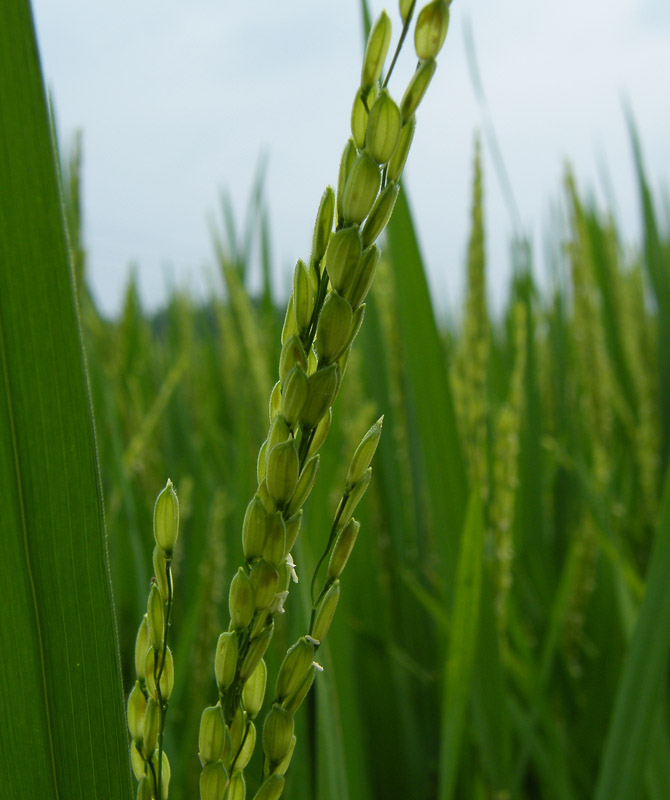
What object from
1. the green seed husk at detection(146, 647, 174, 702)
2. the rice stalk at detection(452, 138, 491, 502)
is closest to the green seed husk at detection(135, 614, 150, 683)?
the green seed husk at detection(146, 647, 174, 702)

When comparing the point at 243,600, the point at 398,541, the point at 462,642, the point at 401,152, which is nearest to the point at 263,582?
the point at 243,600

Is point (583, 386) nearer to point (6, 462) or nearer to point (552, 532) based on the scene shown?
point (552, 532)

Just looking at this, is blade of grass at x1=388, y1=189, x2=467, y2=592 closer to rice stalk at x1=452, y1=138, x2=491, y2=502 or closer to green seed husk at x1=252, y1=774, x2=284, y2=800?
rice stalk at x1=452, y1=138, x2=491, y2=502

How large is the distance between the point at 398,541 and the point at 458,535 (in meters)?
0.28

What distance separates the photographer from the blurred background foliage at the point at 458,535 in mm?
585

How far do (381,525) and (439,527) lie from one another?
1.21ft

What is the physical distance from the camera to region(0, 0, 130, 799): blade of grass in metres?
0.20

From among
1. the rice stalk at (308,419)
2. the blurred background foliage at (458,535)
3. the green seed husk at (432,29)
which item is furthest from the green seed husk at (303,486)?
the blurred background foliage at (458,535)

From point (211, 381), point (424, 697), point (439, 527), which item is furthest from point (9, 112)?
point (211, 381)

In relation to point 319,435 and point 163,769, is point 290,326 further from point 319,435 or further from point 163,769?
point 163,769

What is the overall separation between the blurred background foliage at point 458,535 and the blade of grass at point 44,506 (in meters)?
0.25

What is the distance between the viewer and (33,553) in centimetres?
22

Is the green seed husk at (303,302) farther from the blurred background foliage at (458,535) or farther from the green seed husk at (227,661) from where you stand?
the blurred background foliage at (458,535)

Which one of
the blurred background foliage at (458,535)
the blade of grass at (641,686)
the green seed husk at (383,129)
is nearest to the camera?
the green seed husk at (383,129)
